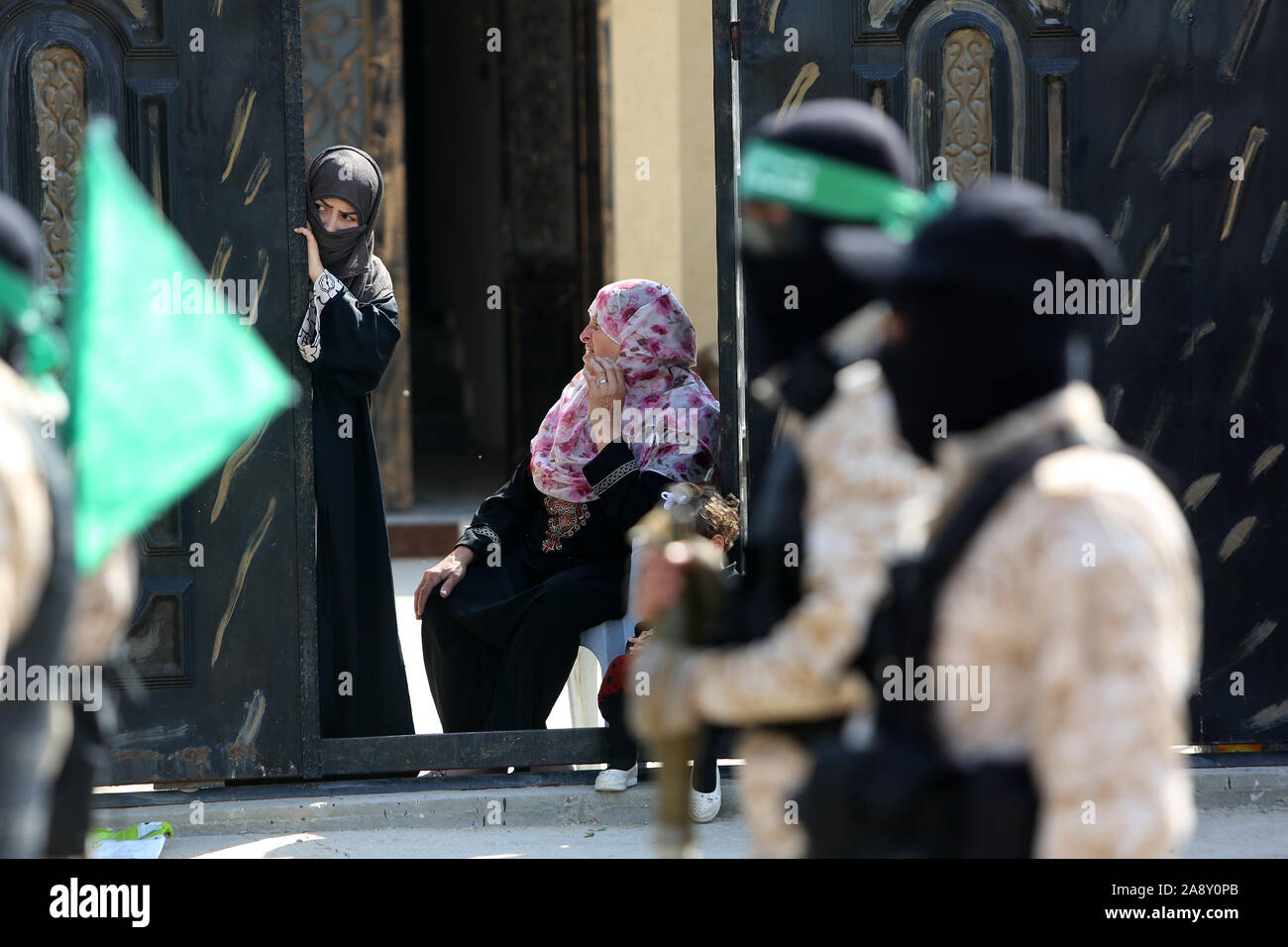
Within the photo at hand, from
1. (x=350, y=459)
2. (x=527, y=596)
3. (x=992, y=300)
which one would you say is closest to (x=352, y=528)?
(x=350, y=459)

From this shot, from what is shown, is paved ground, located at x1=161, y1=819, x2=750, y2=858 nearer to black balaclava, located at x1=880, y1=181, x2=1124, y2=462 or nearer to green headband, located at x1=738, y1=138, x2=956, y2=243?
green headband, located at x1=738, y1=138, x2=956, y2=243

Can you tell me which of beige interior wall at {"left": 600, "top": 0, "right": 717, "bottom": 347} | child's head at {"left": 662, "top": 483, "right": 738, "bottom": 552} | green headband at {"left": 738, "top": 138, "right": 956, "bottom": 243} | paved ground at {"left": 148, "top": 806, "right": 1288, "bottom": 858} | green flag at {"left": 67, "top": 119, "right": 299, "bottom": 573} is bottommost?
paved ground at {"left": 148, "top": 806, "right": 1288, "bottom": 858}

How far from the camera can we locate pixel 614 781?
4281mm

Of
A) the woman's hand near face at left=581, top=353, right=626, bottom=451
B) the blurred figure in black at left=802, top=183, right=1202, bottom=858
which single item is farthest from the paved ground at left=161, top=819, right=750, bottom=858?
the blurred figure in black at left=802, top=183, right=1202, bottom=858

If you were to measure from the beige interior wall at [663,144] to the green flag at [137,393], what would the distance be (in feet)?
18.5

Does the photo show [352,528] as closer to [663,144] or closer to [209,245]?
[209,245]

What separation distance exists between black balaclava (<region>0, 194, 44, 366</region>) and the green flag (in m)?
0.12

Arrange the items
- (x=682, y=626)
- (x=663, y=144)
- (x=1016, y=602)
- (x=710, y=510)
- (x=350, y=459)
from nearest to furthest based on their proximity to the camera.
→ (x=1016, y=602) → (x=682, y=626) → (x=710, y=510) → (x=350, y=459) → (x=663, y=144)

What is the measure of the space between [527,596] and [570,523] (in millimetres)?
281

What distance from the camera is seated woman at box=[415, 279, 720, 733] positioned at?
4512mm

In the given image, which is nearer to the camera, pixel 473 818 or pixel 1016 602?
pixel 1016 602

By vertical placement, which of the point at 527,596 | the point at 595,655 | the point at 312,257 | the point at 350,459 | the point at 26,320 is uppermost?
the point at 312,257

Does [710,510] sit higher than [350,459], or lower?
lower

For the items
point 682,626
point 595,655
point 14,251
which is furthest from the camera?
point 595,655
